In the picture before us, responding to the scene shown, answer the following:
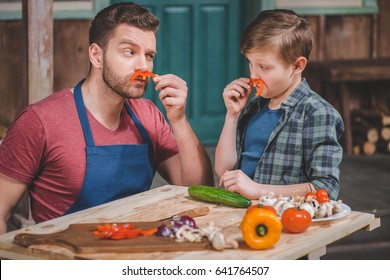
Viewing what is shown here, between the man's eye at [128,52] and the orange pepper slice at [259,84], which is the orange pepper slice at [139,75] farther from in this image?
the orange pepper slice at [259,84]

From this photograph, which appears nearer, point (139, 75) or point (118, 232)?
point (118, 232)

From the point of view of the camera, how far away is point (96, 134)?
376cm

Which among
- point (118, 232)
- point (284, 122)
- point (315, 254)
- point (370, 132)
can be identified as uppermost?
point (284, 122)

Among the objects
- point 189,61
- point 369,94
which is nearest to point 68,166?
point 189,61

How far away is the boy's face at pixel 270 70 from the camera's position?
12.2 ft

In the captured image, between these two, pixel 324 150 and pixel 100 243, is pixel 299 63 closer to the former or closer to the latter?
pixel 324 150

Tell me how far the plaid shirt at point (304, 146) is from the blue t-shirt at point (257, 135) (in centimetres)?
6

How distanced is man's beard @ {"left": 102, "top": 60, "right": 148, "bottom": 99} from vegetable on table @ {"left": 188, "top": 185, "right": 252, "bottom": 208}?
19.5 inches

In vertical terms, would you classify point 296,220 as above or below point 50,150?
below

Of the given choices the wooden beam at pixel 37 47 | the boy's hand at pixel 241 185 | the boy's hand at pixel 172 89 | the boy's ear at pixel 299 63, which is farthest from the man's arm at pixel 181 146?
the wooden beam at pixel 37 47

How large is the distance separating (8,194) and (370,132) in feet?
18.5

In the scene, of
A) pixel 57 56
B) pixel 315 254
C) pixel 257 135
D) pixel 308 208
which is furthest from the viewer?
pixel 57 56

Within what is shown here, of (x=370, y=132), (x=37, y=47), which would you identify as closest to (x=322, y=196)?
(x=37, y=47)
